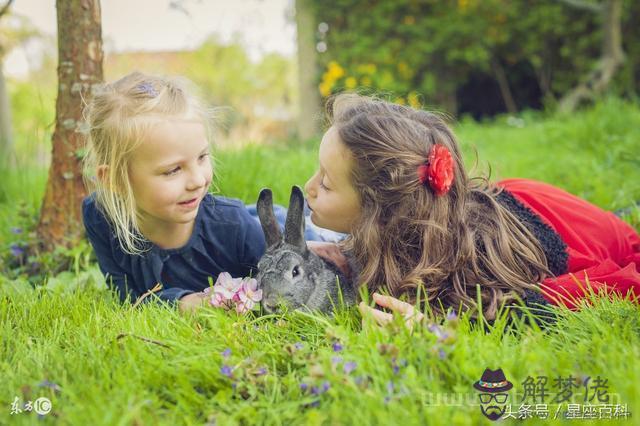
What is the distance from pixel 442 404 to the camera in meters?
1.47

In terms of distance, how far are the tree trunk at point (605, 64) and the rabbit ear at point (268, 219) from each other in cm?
629

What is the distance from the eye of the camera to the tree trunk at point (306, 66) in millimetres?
8086

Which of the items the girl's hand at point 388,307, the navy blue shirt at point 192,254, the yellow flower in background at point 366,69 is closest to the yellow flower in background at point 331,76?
the yellow flower in background at point 366,69

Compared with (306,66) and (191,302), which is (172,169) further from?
(306,66)

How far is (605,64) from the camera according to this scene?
7711 mm

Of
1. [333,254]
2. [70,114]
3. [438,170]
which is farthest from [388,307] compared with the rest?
[70,114]

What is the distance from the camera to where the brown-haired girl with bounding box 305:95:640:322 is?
2291 mm

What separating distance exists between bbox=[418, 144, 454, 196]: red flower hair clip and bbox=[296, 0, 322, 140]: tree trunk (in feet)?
18.9

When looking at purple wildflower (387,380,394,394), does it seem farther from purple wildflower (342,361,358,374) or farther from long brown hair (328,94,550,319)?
long brown hair (328,94,550,319)

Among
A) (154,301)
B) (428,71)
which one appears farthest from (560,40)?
(154,301)

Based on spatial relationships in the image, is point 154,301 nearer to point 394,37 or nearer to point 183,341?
point 183,341

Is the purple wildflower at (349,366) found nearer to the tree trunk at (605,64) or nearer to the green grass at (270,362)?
the green grass at (270,362)

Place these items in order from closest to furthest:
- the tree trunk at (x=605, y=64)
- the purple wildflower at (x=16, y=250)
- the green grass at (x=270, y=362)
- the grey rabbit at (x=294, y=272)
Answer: the green grass at (x=270, y=362)
the grey rabbit at (x=294, y=272)
the purple wildflower at (x=16, y=250)
the tree trunk at (x=605, y=64)

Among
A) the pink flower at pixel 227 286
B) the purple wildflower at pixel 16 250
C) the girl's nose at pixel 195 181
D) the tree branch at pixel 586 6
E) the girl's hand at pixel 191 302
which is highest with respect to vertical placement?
the tree branch at pixel 586 6
